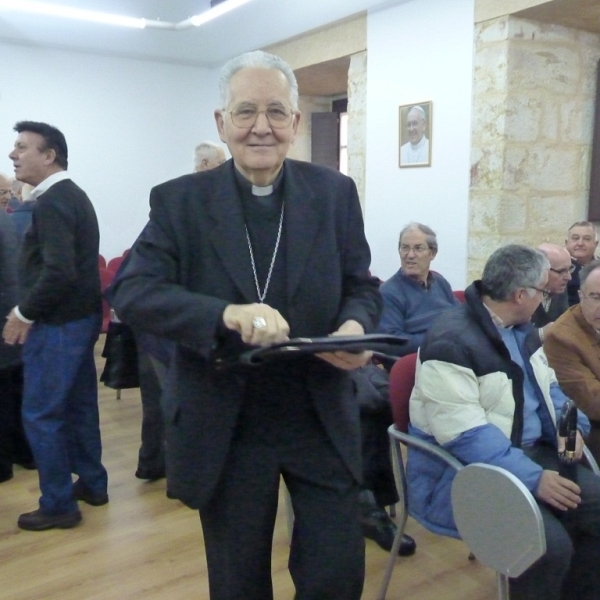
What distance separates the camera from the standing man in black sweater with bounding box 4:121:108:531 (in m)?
2.52

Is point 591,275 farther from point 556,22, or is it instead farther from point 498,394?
point 556,22

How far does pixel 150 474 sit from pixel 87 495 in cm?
33

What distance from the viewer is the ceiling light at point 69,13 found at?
4.91m

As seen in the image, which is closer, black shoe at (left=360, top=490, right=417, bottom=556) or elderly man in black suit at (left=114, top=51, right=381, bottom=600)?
elderly man in black suit at (left=114, top=51, right=381, bottom=600)

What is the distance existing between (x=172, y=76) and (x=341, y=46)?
233cm

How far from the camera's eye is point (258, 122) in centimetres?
126

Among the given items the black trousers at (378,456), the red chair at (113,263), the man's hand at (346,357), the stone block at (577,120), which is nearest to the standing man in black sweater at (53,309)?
the black trousers at (378,456)

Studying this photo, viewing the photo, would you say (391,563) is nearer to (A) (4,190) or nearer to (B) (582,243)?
(B) (582,243)

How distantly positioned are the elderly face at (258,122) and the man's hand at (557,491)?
118cm

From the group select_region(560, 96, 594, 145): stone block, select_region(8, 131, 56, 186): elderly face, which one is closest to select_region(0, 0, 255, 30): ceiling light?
select_region(560, 96, 594, 145): stone block

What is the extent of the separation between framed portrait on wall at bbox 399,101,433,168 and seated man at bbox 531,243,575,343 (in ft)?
4.80

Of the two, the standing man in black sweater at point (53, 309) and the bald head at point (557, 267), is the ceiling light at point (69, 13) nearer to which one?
the standing man in black sweater at point (53, 309)

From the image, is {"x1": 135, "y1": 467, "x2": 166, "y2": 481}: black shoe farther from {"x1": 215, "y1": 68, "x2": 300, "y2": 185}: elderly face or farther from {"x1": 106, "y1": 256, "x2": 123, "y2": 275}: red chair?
{"x1": 106, "y1": 256, "x2": 123, "y2": 275}: red chair

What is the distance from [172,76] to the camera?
680cm
